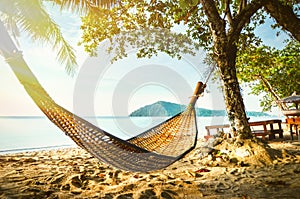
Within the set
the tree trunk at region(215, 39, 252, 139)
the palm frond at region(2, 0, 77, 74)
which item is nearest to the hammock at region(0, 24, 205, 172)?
the tree trunk at region(215, 39, 252, 139)

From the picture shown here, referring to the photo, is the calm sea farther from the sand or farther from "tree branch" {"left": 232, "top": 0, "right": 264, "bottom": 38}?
"tree branch" {"left": 232, "top": 0, "right": 264, "bottom": 38}

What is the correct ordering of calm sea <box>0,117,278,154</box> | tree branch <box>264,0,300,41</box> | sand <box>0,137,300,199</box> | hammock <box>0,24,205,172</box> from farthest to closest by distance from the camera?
1. calm sea <box>0,117,278,154</box>
2. tree branch <box>264,0,300,41</box>
3. hammock <box>0,24,205,172</box>
4. sand <box>0,137,300,199</box>

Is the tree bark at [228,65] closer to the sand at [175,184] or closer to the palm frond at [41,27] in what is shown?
the sand at [175,184]

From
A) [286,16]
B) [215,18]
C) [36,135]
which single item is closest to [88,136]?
[215,18]

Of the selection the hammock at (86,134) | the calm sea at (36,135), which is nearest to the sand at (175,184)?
the hammock at (86,134)

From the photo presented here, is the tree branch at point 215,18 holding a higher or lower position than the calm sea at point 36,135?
higher

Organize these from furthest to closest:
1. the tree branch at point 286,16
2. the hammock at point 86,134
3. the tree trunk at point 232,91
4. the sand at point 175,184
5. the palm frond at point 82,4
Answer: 1. the palm frond at point 82,4
2. the tree trunk at point 232,91
3. the tree branch at point 286,16
4. the hammock at point 86,134
5. the sand at point 175,184

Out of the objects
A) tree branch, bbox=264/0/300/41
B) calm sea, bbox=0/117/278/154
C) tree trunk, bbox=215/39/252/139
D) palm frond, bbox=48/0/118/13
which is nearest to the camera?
tree branch, bbox=264/0/300/41

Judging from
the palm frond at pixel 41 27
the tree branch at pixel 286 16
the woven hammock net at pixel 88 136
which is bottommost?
the woven hammock net at pixel 88 136

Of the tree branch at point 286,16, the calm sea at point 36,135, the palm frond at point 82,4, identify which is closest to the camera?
the tree branch at point 286,16

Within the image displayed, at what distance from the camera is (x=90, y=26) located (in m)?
3.85

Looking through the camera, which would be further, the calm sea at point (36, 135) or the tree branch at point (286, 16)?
the calm sea at point (36, 135)

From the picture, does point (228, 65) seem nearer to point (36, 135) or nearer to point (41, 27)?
point (41, 27)

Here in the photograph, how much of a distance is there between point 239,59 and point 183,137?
449cm
